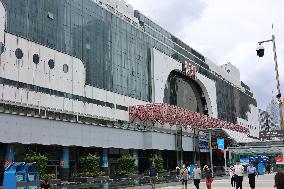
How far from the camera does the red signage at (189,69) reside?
83.2m

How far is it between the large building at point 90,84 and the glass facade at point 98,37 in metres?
0.14

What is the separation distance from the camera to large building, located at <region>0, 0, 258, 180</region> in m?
40.2

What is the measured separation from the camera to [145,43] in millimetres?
70000

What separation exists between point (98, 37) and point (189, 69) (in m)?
32.6

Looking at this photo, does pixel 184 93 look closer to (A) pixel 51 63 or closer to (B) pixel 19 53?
(A) pixel 51 63

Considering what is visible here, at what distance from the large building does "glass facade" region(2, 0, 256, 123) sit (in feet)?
0.46

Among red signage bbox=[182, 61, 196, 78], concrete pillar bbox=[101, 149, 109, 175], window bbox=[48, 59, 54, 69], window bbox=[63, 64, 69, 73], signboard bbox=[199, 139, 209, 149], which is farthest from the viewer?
red signage bbox=[182, 61, 196, 78]

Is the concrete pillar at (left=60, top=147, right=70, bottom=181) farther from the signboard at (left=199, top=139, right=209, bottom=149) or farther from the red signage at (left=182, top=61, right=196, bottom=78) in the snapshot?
the red signage at (left=182, top=61, right=196, bottom=78)

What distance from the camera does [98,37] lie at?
57.0m

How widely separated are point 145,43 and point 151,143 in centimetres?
2038

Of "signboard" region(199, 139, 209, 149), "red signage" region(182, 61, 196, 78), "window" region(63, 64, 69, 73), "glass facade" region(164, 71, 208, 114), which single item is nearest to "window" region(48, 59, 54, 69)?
"window" region(63, 64, 69, 73)

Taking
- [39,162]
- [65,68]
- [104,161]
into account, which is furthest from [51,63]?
[39,162]

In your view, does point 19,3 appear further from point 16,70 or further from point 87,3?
point 87,3

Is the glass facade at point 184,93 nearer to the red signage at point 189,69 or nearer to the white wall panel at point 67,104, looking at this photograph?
the red signage at point 189,69
